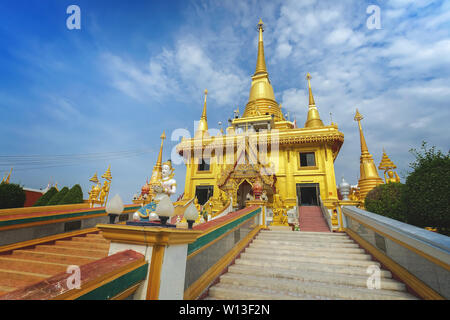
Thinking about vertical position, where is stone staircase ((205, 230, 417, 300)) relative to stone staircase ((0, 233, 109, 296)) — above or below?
below

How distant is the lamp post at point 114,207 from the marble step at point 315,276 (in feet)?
9.63

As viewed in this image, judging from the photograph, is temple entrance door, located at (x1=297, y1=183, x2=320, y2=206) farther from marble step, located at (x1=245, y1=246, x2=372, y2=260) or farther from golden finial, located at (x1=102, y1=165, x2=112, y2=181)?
golden finial, located at (x1=102, y1=165, x2=112, y2=181)

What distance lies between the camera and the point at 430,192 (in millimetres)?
6234

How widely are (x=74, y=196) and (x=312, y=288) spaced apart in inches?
647

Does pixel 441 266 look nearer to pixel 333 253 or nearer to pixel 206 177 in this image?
pixel 333 253

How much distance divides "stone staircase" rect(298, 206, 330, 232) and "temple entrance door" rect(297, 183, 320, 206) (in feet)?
9.85

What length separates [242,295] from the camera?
3.38 metres

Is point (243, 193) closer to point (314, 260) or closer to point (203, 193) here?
point (203, 193)

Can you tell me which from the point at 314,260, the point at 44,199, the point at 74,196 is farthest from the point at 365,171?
the point at 44,199

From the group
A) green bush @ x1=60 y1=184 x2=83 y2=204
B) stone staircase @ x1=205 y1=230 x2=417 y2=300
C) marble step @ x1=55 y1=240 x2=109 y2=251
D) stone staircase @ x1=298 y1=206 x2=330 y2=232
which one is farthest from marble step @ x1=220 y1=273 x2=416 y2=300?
green bush @ x1=60 y1=184 x2=83 y2=204

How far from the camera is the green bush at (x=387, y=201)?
8870 mm

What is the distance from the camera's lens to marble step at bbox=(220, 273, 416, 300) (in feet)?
10.7

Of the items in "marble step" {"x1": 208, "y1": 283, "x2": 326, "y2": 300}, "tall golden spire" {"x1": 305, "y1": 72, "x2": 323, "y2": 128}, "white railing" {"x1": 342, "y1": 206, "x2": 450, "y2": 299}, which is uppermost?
"tall golden spire" {"x1": 305, "y1": 72, "x2": 323, "y2": 128}
